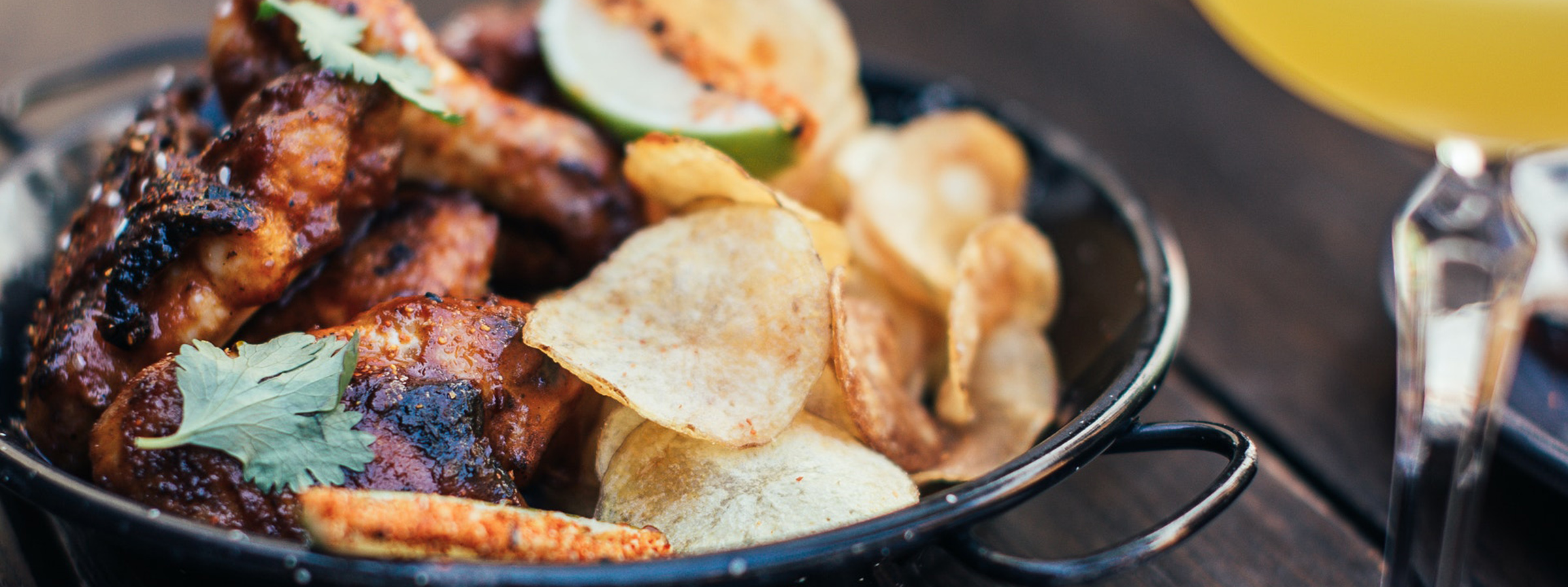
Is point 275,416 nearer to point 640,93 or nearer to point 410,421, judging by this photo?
point 410,421

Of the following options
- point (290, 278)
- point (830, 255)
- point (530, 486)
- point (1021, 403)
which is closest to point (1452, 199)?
point (1021, 403)

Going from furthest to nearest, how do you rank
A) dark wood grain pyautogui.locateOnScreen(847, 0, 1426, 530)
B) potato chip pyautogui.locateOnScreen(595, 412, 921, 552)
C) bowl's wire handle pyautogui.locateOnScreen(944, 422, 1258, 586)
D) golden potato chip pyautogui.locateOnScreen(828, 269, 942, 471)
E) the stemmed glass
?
dark wood grain pyautogui.locateOnScreen(847, 0, 1426, 530), the stemmed glass, golden potato chip pyautogui.locateOnScreen(828, 269, 942, 471), potato chip pyautogui.locateOnScreen(595, 412, 921, 552), bowl's wire handle pyautogui.locateOnScreen(944, 422, 1258, 586)

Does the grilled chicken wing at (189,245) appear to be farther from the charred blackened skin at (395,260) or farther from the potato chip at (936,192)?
the potato chip at (936,192)

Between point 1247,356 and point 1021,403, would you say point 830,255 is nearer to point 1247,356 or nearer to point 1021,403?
point 1021,403

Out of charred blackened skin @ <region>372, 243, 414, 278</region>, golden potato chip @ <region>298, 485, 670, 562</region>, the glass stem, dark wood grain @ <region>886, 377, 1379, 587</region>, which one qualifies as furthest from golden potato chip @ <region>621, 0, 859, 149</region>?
the glass stem

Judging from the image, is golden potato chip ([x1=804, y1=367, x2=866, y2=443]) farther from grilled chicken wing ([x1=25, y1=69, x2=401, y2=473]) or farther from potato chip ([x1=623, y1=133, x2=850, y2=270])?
grilled chicken wing ([x1=25, y1=69, x2=401, y2=473])

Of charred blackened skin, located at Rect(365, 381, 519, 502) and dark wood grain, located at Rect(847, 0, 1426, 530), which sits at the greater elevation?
charred blackened skin, located at Rect(365, 381, 519, 502)

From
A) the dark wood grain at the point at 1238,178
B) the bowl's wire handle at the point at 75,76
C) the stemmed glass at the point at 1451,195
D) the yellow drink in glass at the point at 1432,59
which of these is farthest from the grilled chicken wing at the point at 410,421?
the yellow drink in glass at the point at 1432,59
